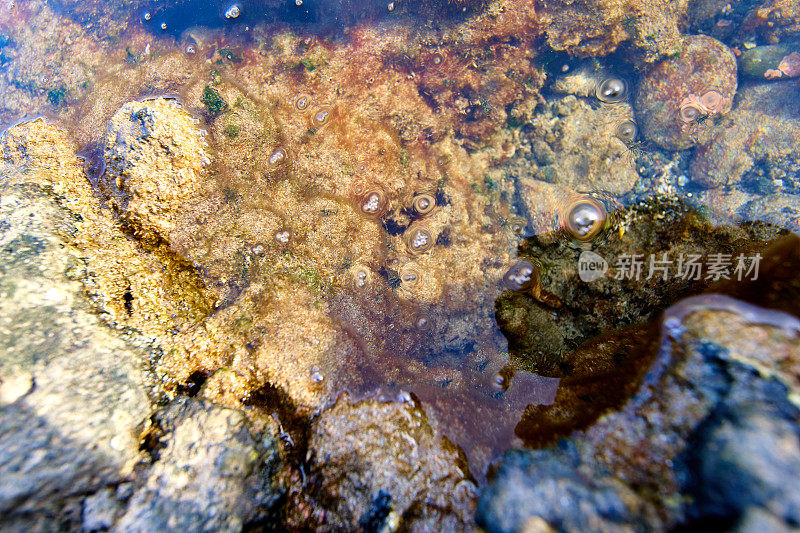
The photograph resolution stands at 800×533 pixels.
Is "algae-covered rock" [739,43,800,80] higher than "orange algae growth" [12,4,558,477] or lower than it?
higher

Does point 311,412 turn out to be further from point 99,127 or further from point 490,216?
point 99,127

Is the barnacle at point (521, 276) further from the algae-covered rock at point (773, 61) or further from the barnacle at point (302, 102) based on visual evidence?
the algae-covered rock at point (773, 61)

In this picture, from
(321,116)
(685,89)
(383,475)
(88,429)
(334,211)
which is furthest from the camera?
(685,89)

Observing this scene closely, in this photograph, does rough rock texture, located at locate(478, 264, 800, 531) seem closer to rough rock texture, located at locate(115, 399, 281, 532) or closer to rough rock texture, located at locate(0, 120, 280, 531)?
rough rock texture, located at locate(115, 399, 281, 532)

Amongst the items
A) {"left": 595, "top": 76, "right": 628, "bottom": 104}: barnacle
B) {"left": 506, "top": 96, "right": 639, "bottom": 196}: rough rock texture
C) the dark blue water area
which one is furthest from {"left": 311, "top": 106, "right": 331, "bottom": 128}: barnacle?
{"left": 595, "top": 76, "right": 628, "bottom": 104}: barnacle

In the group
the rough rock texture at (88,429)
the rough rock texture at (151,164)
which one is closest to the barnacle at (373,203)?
the rough rock texture at (151,164)

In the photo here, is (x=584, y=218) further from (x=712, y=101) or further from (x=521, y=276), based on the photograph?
(x=712, y=101)

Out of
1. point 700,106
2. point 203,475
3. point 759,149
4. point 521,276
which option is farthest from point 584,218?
point 759,149
